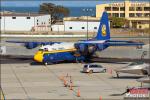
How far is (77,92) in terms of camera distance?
34.6 m

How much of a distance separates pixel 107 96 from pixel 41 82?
28.9 feet

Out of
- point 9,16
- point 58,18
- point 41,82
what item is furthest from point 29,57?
point 58,18

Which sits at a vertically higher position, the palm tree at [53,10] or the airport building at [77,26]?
the palm tree at [53,10]

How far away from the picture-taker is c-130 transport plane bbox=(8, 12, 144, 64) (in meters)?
53.2

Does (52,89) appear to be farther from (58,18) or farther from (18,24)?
(58,18)

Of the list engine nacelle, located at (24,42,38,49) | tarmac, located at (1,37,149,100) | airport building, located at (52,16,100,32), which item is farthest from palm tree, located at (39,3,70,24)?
tarmac, located at (1,37,149,100)

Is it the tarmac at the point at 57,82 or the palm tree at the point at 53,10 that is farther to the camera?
the palm tree at the point at 53,10

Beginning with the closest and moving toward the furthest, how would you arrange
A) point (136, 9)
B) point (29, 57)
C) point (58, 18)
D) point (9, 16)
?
point (29, 57) → point (9, 16) → point (136, 9) → point (58, 18)

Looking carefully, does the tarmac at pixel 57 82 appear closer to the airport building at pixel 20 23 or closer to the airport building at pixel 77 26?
the airport building at pixel 77 26

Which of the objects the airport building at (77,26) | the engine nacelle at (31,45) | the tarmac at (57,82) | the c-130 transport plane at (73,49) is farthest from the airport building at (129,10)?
the tarmac at (57,82)

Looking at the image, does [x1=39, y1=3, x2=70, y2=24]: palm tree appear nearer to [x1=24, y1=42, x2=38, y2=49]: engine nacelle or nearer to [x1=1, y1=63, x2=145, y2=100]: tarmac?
[x1=24, y1=42, x2=38, y2=49]: engine nacelle

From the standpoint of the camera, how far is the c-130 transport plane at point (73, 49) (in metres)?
53.2

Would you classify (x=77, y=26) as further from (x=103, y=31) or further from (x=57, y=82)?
(x=57, y=82)

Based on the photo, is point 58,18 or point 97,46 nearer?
point 97,46
